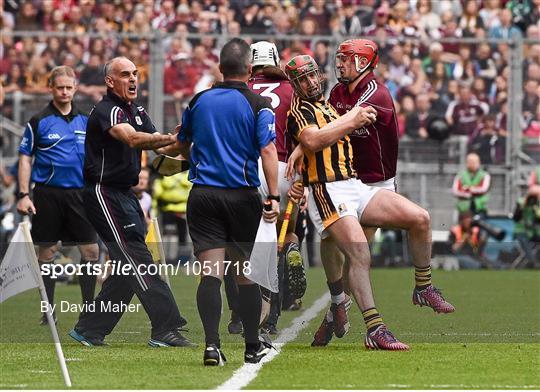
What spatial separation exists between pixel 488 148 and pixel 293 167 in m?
13.2

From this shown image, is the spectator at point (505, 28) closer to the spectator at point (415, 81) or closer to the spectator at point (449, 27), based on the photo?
the spectator at point (449, 27)

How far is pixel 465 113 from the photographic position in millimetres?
23047

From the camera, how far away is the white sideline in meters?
8.11

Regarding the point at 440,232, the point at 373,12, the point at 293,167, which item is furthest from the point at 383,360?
the point at 373,12

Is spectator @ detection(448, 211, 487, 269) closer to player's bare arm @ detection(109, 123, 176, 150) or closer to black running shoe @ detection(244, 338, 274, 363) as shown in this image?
player's bare arm @ detection(109, 123, 176, 150)

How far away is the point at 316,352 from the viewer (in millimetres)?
10031

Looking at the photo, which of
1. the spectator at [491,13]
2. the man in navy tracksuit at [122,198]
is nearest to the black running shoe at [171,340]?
the man in navy tracksuit at [122,198]

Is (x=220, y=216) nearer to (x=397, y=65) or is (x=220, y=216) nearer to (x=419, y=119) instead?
(x=419, y=119)

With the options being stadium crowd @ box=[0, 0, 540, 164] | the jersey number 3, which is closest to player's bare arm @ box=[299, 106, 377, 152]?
the jersey number 3

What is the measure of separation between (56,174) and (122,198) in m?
2.49

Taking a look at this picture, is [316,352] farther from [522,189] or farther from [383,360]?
[522,189]

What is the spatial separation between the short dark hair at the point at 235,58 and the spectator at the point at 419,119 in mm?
14129

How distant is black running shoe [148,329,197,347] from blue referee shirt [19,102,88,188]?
2.86 m

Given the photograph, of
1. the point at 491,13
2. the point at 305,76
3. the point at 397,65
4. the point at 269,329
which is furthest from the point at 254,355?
the point at 491,13
